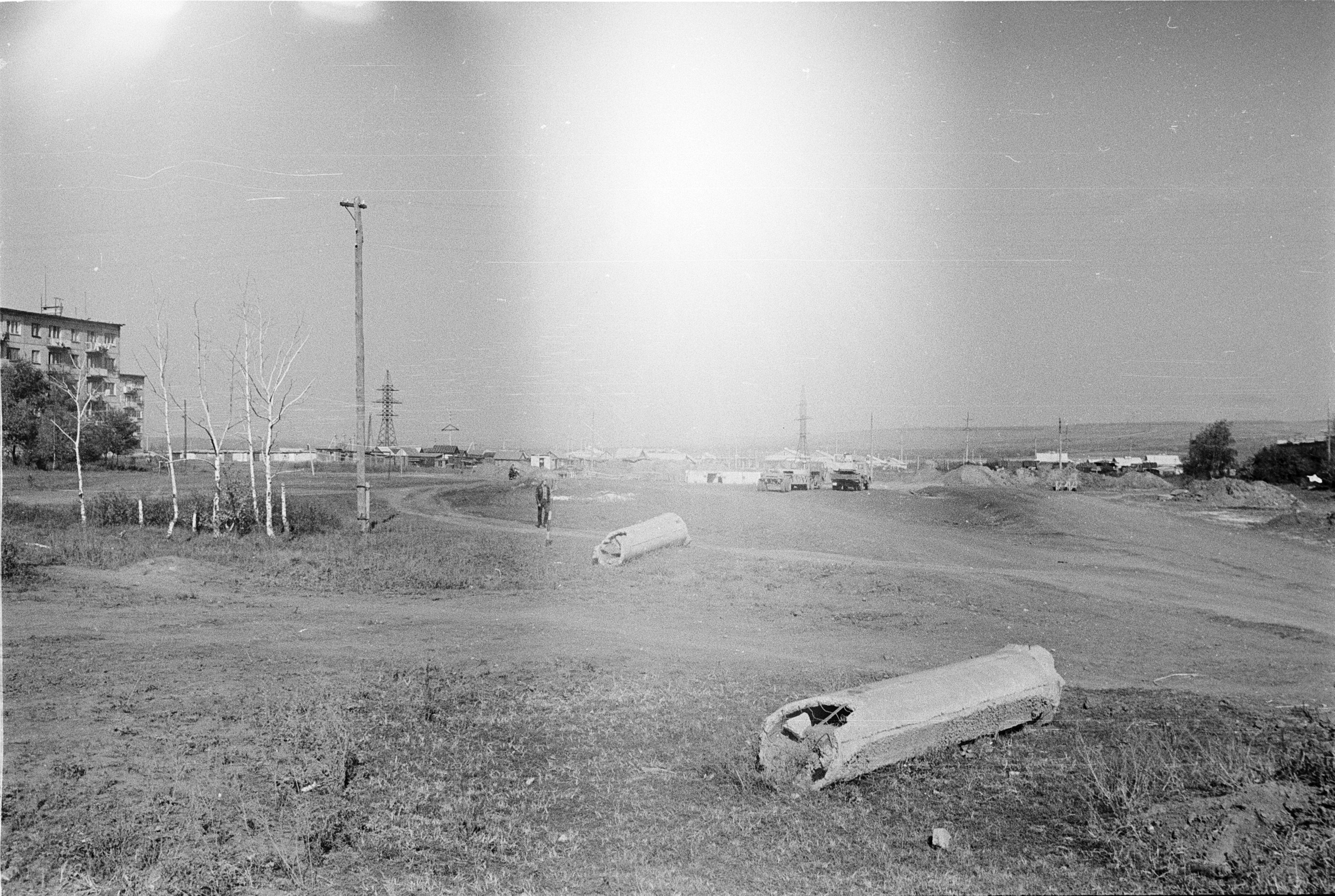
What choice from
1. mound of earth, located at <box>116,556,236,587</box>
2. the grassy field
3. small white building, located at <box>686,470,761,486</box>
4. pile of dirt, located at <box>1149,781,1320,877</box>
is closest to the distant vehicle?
small white building, located at <box>686,470,761,486</box>

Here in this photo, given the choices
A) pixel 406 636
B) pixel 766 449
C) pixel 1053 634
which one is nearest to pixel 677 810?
pixel 406 636

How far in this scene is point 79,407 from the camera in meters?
14.7

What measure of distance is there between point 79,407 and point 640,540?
11499 mm

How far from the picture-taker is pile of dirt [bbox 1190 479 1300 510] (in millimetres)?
18141

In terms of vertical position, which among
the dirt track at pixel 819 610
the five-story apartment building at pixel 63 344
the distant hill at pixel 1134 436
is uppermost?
the five-story apartment building at pixel 63 344

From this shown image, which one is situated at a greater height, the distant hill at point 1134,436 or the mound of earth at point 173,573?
the distant hill at point 1134,436

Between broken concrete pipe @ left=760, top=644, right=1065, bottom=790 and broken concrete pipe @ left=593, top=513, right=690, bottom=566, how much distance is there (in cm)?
736

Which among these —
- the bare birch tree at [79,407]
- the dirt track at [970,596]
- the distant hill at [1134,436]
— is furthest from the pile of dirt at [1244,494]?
the bare birch tree at [79,407]

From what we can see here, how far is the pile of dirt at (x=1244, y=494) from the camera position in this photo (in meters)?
18.1

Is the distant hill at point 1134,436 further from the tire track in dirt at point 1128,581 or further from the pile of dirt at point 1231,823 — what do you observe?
the pile of dirt at point 1231,823

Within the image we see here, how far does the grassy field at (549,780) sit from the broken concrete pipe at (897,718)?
0.50ft

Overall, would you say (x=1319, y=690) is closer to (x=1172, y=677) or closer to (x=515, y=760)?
(x=1172, y=677)

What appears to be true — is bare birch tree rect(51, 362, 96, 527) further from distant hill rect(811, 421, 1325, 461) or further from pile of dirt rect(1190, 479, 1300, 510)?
pile of dirt rect(1190, 479, 1300, 510)

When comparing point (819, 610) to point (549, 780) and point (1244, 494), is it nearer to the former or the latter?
point (549, 780)
